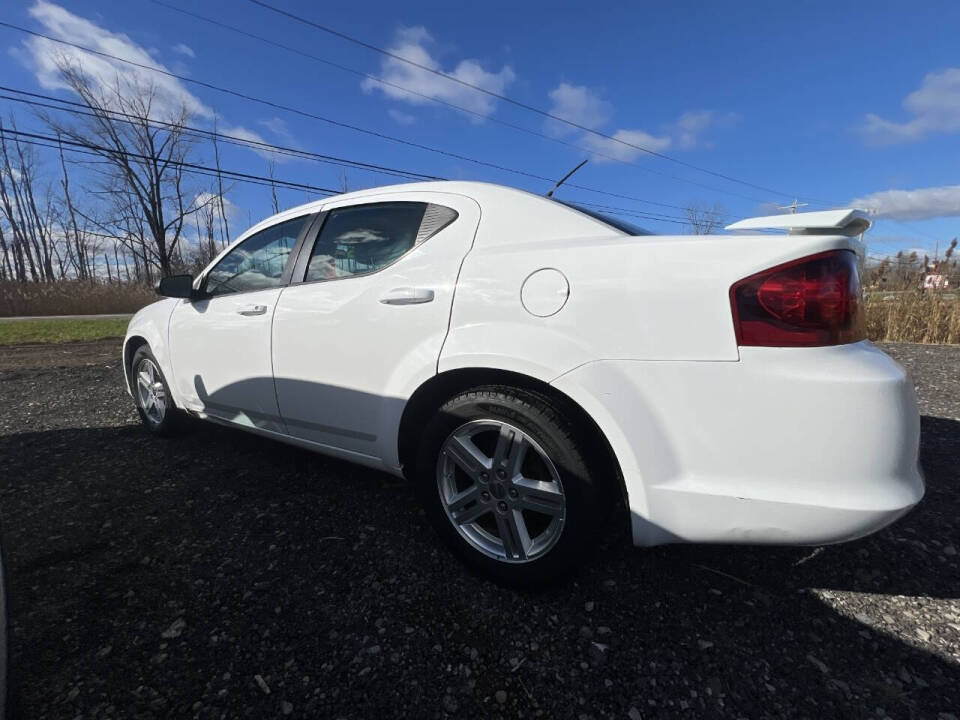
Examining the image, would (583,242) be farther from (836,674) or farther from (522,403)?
(836,674)

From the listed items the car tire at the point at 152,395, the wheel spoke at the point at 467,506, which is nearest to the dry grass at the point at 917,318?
the wheel spoke at the point at 467,506

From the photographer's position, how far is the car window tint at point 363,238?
2.05 meters

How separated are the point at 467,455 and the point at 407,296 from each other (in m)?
0.70

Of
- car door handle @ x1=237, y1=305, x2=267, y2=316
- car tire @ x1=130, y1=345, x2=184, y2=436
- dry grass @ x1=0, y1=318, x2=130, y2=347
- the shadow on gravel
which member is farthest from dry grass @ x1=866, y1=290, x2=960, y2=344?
dry grass @ x1=0, y1=318, x2=130, y2=347

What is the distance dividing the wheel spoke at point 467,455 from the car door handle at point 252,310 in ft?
4.42

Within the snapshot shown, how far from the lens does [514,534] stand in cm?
174

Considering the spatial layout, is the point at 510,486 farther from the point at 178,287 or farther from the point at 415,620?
the point at 178,287

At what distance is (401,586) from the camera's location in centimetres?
181

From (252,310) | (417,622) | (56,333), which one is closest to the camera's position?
(417,622)

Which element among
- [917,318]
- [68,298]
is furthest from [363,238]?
[68,298]

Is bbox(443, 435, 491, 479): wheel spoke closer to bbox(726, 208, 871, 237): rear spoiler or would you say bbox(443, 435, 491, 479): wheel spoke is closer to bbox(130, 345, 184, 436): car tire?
bbox(726, 208, 871, 237): rear spoiler

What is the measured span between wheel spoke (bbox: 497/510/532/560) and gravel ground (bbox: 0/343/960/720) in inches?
7.0

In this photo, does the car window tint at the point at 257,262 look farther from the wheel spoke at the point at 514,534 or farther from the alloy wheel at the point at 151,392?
the wheel spoke at the point at 514,534

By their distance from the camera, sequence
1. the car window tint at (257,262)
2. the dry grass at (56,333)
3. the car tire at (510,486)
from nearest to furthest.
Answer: the car tire at (510,486), the car window tint at (257,262), the dry grass at (56,333)
